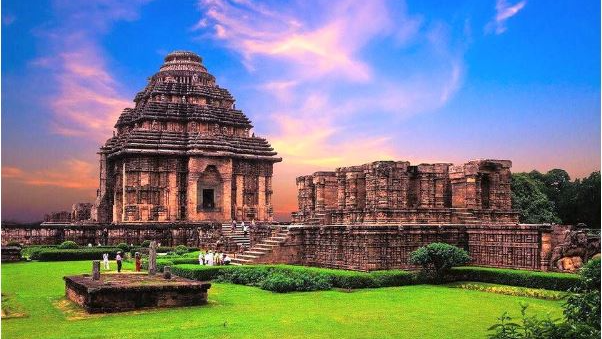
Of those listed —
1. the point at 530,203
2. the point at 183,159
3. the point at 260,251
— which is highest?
the point at 183,159

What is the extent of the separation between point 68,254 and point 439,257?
18.7 metres

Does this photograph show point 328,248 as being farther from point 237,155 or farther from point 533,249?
point 237,155

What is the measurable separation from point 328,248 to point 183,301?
28.9 feet

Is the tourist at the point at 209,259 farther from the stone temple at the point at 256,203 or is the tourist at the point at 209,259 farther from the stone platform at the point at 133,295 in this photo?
the stone platform at the point at 133,295

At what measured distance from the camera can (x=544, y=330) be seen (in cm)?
656

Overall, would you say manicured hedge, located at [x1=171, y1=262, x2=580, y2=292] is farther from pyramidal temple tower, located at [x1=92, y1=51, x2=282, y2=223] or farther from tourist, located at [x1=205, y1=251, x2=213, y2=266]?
pyramidal temple tower, located at [x1=92, y1=51, x2=282, y2=223]

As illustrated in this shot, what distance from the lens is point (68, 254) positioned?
30.5 m

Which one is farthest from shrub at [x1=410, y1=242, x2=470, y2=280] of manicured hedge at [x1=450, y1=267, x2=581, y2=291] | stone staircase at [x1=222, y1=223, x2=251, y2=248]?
stone staircase at [x1=222, y1=223, x2=251, y2=248]

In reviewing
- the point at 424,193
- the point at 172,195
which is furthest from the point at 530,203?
the point at 172,195

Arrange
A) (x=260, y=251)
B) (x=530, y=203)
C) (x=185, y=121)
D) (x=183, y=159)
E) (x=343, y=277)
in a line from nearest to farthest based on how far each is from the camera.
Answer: (x=343, y=277)
(x=260, y=251)
(x=530, y=203)
(x=183, y=159)
(x=185, y=121)

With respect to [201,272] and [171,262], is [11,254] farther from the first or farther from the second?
[201,272]

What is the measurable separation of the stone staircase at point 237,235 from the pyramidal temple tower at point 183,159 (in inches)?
144

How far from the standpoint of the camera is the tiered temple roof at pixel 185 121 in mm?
42656

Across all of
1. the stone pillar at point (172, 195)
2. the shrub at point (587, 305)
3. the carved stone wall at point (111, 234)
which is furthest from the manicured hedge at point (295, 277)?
the stone pillar at point (172, 195)
